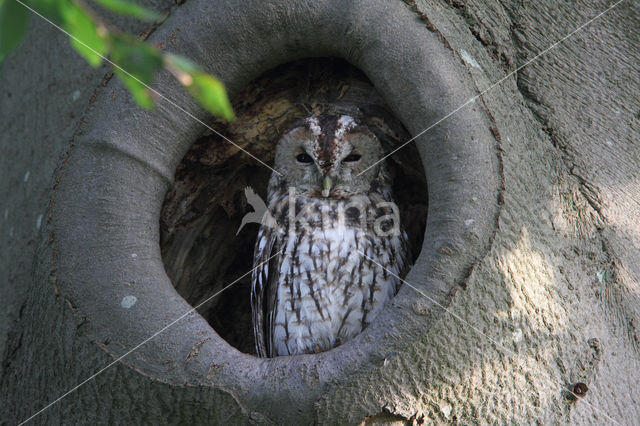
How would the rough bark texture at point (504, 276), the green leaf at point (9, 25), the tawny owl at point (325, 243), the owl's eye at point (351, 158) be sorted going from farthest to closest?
1. the owl's eye at point (351, 158)
2. the tawny owl at point (325, 243)
3. the rough bark texture at point (504, 276)
4. the green leaf at point (9, 25)

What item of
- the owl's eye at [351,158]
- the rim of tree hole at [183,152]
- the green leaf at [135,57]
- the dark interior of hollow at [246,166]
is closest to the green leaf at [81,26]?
the green leaf at [135,57]

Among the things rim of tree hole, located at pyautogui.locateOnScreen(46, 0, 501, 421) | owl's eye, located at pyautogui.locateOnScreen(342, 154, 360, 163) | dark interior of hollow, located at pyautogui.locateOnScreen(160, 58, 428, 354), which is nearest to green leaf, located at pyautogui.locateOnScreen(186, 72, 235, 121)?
rim of tree hole, located at pyautogui.locateOnScreen(46, 0, 501, 421)

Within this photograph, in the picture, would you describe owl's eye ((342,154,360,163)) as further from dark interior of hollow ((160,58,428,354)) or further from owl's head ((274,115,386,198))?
dark interior of hollow ((160,58,428,354))

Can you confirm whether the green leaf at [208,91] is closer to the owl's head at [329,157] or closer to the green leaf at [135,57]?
the green leaf at [135,57]

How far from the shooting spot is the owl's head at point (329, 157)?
2.19 meters

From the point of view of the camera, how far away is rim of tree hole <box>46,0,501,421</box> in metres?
1.47

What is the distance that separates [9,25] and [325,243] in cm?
166

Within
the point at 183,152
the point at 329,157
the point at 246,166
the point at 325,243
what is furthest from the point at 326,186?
the point at 183,152

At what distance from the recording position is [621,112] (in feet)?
6.35

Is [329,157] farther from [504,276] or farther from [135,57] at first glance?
[135,57]

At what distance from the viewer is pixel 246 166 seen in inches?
94.7

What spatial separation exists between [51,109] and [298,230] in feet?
3.13

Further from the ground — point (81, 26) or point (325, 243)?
point (81, 26)

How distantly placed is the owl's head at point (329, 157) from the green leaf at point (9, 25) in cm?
161
